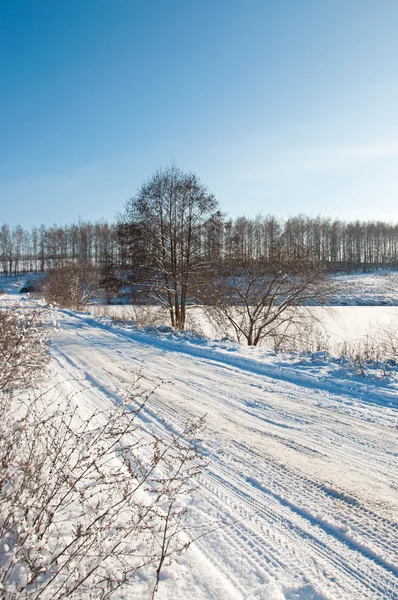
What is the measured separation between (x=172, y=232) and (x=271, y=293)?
7.07 meters

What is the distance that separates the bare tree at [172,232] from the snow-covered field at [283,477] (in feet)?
38.3

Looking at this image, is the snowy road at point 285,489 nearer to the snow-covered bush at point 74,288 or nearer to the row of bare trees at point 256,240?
the snow-covered bush at point 74,288

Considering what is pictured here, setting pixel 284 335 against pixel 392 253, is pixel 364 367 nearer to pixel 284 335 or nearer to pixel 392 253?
pixel 284 335

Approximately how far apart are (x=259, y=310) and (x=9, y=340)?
11.7m

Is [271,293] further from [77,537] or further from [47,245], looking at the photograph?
[47,245]

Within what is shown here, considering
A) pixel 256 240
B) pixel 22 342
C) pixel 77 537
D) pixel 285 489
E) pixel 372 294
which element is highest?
pixel 256 240

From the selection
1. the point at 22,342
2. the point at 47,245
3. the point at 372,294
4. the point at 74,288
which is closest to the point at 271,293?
the point at 22,342

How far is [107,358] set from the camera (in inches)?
370

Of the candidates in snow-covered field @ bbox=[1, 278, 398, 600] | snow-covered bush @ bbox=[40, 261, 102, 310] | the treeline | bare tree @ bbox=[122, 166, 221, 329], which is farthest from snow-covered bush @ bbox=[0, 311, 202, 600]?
the treeline

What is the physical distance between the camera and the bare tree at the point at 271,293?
14992mm

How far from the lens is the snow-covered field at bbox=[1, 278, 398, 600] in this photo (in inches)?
95.0

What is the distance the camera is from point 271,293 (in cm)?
1553

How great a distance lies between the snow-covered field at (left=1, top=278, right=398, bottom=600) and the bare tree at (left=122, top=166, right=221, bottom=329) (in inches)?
460

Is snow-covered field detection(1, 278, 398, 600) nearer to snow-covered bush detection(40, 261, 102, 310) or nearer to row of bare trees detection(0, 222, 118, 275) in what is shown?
snow-covered bush detection(40, 261, 102, 310)
